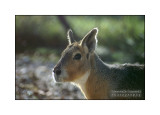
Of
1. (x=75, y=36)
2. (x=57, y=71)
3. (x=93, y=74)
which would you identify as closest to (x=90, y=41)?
(x=93, y=74)

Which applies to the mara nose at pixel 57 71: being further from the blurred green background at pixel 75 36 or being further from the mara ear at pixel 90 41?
the blurred green background at pixel 75 36

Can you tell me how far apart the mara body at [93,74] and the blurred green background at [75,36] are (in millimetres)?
3338

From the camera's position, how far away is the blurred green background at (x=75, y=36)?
31.6ft

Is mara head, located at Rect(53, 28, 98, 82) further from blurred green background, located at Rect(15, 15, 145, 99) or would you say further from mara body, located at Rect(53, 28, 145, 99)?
blurred green background, located at Rect(15, 15, 145, 99)

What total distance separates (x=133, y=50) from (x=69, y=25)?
209 cm

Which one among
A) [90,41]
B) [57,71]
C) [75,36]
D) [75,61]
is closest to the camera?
[57,71]

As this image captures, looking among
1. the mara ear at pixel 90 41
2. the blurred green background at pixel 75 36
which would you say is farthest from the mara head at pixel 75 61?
the blurred green background at pixel 75 36

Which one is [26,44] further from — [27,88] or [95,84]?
[95,84]

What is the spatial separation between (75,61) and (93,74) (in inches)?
18.1

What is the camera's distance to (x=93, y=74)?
19.2ft

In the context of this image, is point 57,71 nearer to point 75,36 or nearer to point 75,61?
point 75,61

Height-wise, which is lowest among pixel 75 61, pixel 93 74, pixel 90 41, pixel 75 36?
pixel 93 74

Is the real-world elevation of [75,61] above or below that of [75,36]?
below

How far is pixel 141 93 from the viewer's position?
627 cm
